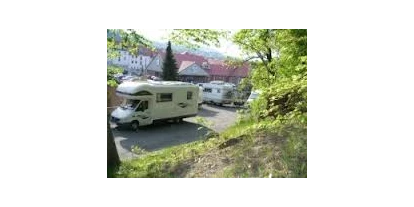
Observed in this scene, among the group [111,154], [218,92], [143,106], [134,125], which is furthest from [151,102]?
[111,154]

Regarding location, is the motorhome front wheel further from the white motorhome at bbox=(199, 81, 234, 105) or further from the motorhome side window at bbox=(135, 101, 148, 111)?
the white motorhome at bbox=(199, 81, 234, 105)

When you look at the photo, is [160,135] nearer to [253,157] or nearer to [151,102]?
[151,102]

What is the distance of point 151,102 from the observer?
8.55m

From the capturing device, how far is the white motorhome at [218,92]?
11438 millimetres

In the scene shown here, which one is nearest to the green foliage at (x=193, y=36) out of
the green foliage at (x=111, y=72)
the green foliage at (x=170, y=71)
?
the green foliage at (x=111, y=72)

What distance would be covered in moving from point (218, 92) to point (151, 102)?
12.8ft

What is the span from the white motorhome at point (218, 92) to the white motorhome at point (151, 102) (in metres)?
1.68

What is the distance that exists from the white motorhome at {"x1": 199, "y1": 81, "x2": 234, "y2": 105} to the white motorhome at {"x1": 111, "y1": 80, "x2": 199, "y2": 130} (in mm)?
1681

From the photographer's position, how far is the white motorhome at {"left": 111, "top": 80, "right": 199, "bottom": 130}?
8.09 m

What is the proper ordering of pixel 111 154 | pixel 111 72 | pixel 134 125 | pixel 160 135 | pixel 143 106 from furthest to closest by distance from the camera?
pixel 143 106 < pixel 134 125 < pixel 160 135 < pixel 111 72 < pixel 111 154

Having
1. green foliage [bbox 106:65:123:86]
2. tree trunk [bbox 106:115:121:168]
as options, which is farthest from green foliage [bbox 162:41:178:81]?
tree trunk [bbox 106:115:121:168]
